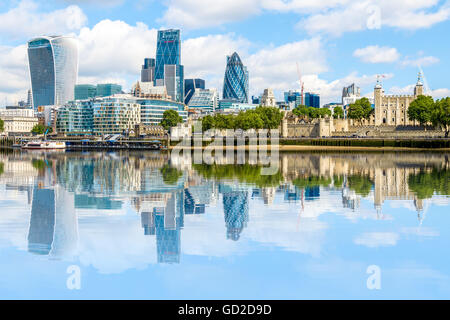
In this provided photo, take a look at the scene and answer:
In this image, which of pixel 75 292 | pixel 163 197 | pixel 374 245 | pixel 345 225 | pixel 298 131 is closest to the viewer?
pixel 75 292

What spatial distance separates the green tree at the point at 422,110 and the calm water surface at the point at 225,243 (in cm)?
9394

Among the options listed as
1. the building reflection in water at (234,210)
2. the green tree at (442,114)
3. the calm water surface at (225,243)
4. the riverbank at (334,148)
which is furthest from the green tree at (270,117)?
the calm water surface at (225,243)

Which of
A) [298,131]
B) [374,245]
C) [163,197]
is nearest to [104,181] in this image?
[163,197]

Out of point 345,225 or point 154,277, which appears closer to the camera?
point 154,277

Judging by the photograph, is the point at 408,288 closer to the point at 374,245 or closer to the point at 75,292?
the point at 374,245

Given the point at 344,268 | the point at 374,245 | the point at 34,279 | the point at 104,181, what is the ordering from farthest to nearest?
the point at 104,181 < the point at 374,245 < the point at 344,268 < the point at 34,279

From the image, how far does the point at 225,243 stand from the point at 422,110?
116988 mm

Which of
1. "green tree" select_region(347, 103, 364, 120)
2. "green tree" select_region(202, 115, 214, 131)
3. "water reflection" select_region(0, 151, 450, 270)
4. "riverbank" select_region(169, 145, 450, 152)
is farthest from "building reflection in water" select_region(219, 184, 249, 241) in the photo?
"green tree" select_region(347, 103, 364, 120)

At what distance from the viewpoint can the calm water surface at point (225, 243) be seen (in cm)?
1470

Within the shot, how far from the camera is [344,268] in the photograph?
16453 millimetres

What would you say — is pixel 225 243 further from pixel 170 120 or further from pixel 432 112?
pixel 170 120

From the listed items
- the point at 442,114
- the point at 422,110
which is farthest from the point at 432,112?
the point at 422,110

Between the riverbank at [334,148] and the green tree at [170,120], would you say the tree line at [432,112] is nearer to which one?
the riverbank at [334,148]

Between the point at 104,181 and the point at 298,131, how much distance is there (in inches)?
4280
